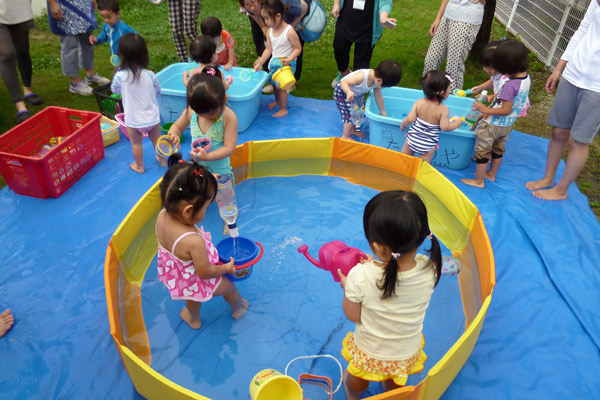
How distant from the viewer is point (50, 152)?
11.3 feet

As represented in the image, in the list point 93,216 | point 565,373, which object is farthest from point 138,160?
point 565,373

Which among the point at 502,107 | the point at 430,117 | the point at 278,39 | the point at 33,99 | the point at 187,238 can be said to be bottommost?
the point at 33,99

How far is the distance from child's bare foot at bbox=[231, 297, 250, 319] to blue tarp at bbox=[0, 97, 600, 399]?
0.50 metres

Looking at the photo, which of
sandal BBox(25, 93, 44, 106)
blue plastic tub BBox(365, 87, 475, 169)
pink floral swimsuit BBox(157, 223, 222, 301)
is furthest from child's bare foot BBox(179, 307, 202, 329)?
sandal BBox(25, 93, 44, 106)

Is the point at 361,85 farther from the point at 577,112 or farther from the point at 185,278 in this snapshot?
the point at 185,278

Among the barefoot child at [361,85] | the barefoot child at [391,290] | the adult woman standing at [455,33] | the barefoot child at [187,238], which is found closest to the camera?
the barefoot child at [391,290]

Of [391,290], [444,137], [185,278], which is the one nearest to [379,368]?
[391,290]

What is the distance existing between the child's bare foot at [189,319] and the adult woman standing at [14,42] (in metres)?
3.10

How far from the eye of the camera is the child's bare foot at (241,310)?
281 cm

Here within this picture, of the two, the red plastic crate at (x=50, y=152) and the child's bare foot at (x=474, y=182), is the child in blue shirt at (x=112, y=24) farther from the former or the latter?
Result: the child's bare foot at (x=474, y=182)

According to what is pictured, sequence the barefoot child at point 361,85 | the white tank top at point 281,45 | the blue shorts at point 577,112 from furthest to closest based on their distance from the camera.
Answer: the white tank top at point 281,45 < the barefoot child at point 361,85 < the blue shorts at point 577,112

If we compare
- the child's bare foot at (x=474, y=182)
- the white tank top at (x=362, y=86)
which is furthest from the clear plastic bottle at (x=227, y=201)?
the child's bare foot at (x=474, y=182)

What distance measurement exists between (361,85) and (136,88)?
1935mm

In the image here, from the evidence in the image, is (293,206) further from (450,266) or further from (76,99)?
(76,99)
